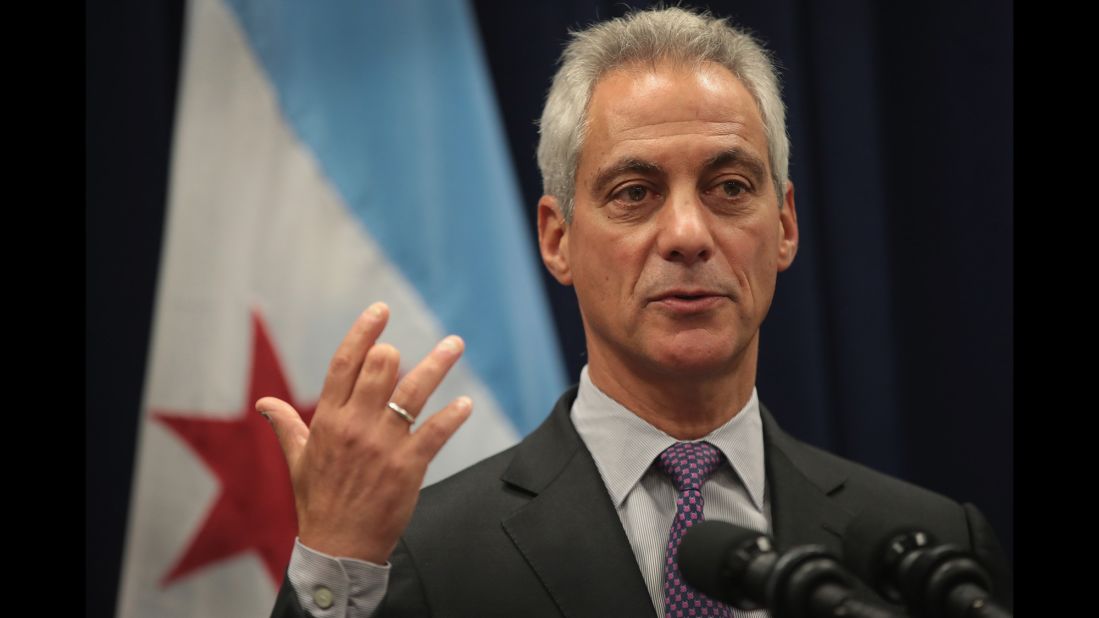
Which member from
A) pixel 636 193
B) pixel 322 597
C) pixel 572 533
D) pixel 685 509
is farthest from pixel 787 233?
pixel 322 597

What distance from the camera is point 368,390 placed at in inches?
51.1

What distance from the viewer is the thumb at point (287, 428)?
1.40m

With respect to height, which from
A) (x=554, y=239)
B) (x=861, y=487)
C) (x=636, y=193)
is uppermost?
(x=636, y=193)

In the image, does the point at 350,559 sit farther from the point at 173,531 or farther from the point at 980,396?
the point at 980,396

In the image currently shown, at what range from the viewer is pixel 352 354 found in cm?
130

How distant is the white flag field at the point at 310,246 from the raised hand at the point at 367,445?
3.31ft

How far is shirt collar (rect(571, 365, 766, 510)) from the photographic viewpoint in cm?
171

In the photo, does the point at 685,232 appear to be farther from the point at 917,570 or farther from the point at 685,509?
the point at 917,570

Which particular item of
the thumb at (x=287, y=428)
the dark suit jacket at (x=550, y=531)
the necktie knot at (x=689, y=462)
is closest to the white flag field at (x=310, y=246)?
the dark suit jacket at (x=550, y=531)

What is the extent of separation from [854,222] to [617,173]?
44.8 inches

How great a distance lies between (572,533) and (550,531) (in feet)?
0.12

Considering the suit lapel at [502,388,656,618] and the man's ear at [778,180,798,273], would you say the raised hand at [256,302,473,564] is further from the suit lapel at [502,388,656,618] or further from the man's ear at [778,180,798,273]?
the man's ear at [778,180,798,273]

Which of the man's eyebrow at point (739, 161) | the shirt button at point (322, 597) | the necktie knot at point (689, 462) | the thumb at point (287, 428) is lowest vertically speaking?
the necktie knot at point (689, 462)

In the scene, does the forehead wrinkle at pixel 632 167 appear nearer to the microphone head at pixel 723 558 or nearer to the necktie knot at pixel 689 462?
the necktie knot at pixel 689 462
